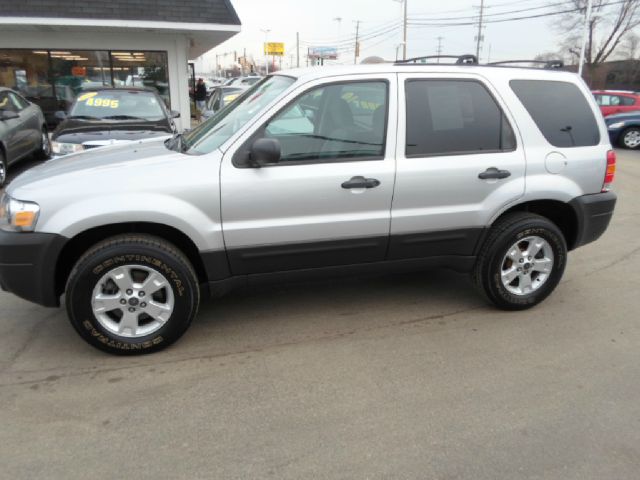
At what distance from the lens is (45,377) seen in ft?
10.7

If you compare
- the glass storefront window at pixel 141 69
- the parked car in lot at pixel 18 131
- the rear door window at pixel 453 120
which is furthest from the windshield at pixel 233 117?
the glass storefront window at pixel 141 69

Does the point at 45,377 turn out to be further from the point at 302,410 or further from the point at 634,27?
the point at 634,27

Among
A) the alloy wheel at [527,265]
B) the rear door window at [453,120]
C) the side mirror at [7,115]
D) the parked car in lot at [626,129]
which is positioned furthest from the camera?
the parked car in lot at [626,129]

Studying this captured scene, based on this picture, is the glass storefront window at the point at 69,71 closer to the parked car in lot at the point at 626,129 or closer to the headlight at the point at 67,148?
the headlight at the point at 67,148

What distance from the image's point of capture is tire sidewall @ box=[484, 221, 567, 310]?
404 centimetres

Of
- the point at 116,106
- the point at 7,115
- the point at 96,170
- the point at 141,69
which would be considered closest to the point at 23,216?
the point at 96,170

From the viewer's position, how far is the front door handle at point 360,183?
355 cm

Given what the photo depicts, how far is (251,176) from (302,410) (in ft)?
4.85

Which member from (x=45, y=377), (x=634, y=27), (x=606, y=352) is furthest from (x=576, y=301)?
(x=634, y=27)

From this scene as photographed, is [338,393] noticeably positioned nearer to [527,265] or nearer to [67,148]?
[527,265]

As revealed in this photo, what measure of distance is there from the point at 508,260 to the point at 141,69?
13.6 m

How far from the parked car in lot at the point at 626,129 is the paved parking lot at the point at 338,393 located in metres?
13.0

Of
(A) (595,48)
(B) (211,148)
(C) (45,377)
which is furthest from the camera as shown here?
(A) (595,48)

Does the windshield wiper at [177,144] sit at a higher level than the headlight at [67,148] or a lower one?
higher
